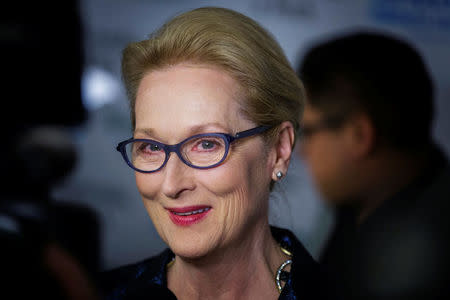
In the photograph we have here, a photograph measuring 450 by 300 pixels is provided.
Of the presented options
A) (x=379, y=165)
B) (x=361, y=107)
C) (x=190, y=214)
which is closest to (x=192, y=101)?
(x=190, y=214)

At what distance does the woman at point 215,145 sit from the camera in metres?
1.16

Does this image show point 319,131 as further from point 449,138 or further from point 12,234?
point 12,234

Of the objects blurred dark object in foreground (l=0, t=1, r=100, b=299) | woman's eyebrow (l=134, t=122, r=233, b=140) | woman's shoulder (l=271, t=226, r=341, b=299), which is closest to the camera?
woman's eyebrow (l=134, t=122, r=233, b=140)

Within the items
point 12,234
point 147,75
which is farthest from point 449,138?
point 12,234

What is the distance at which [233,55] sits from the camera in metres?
1.18

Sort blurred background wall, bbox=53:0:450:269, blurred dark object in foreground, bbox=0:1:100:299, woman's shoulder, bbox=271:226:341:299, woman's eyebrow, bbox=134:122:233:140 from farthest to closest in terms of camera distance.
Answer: blurred background wall, bbox=53:0:450:269, blurred dark object in foreground, bbox=0:1:100:299, woman's shoulder, bbox=271:226:341:299, woman's eyebrow, bbox=134:122:233:140

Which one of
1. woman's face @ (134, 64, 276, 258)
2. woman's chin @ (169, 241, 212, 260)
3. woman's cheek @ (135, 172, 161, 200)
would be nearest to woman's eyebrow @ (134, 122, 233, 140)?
woman's face @ (134, 64, 276, 258)

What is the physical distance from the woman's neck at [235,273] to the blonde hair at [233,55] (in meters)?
0.33

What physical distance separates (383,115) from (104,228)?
→ 1.81 metres

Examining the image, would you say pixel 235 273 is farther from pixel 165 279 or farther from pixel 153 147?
pixel 153 147

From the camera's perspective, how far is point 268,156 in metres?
1.28

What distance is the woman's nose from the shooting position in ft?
3.76

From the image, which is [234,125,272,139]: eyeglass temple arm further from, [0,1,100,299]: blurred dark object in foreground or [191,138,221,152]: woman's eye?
[0,1,100,299]: blurred dark object in foreground

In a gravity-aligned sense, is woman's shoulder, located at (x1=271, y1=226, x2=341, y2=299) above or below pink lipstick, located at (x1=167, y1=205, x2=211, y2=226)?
below
